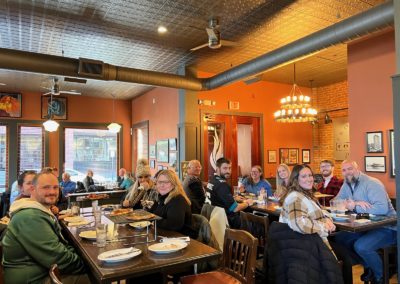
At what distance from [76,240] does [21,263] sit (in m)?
0.51

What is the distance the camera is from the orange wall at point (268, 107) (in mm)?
7516

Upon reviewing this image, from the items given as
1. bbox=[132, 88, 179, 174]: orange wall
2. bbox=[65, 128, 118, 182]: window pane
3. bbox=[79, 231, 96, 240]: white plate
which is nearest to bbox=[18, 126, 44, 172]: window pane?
bbox=[65, 128, 118, 182]: window pane

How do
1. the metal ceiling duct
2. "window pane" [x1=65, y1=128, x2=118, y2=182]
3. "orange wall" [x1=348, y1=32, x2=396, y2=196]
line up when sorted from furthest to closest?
1. "window pane" [x1=65, y1=128, x2=118, y2=182]
2. "orange wall" [x1=348, y1=32, x2=396, y2=196]
3. the metal ceiling duct

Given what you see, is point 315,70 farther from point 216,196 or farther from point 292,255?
point 292,255

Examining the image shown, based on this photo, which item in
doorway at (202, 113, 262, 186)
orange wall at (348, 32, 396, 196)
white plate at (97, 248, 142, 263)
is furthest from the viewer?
doorway at (202, 113, 262, 186)

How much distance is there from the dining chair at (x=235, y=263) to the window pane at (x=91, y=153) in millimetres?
7912

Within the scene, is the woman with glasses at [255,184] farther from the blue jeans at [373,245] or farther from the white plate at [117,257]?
the white plate at [117,257]

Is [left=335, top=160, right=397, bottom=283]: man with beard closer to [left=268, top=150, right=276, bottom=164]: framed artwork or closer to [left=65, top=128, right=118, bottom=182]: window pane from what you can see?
[left=268, top=150, right=276, bottom=164]: framed artwork

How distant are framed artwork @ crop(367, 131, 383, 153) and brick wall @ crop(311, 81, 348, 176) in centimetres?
312

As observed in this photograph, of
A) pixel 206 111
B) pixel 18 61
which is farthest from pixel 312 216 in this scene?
pixel 206 111

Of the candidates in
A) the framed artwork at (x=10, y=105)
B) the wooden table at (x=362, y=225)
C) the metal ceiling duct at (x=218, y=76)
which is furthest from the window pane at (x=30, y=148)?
the wooden table at (x=362, y=225)

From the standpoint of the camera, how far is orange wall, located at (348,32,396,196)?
487 cm

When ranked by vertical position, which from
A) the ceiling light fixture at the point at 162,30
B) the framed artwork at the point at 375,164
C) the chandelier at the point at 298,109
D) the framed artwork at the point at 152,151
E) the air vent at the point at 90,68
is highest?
the ceiling light fixture at the point at 162,30

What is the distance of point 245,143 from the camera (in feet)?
26.1
